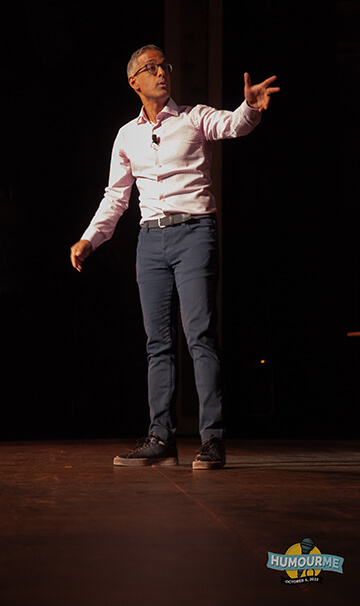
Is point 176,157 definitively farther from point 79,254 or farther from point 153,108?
point 79,254

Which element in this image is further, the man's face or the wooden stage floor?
the man's face

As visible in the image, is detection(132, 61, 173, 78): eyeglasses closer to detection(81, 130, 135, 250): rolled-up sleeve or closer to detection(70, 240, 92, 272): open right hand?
detection(81, 130, 135, 250): rolled-up sleeve

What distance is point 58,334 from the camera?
347 cm

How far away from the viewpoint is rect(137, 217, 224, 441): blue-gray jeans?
7.64ft

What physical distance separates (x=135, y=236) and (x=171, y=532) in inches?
93.9

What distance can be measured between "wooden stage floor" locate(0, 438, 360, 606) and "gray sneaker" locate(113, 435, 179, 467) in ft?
0.16

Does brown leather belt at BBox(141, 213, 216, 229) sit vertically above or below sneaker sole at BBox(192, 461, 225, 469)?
above

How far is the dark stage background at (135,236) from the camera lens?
11.3ft

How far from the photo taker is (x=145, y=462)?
2334 millimetres

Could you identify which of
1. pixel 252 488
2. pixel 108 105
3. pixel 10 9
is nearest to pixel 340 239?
pixel 108 105
